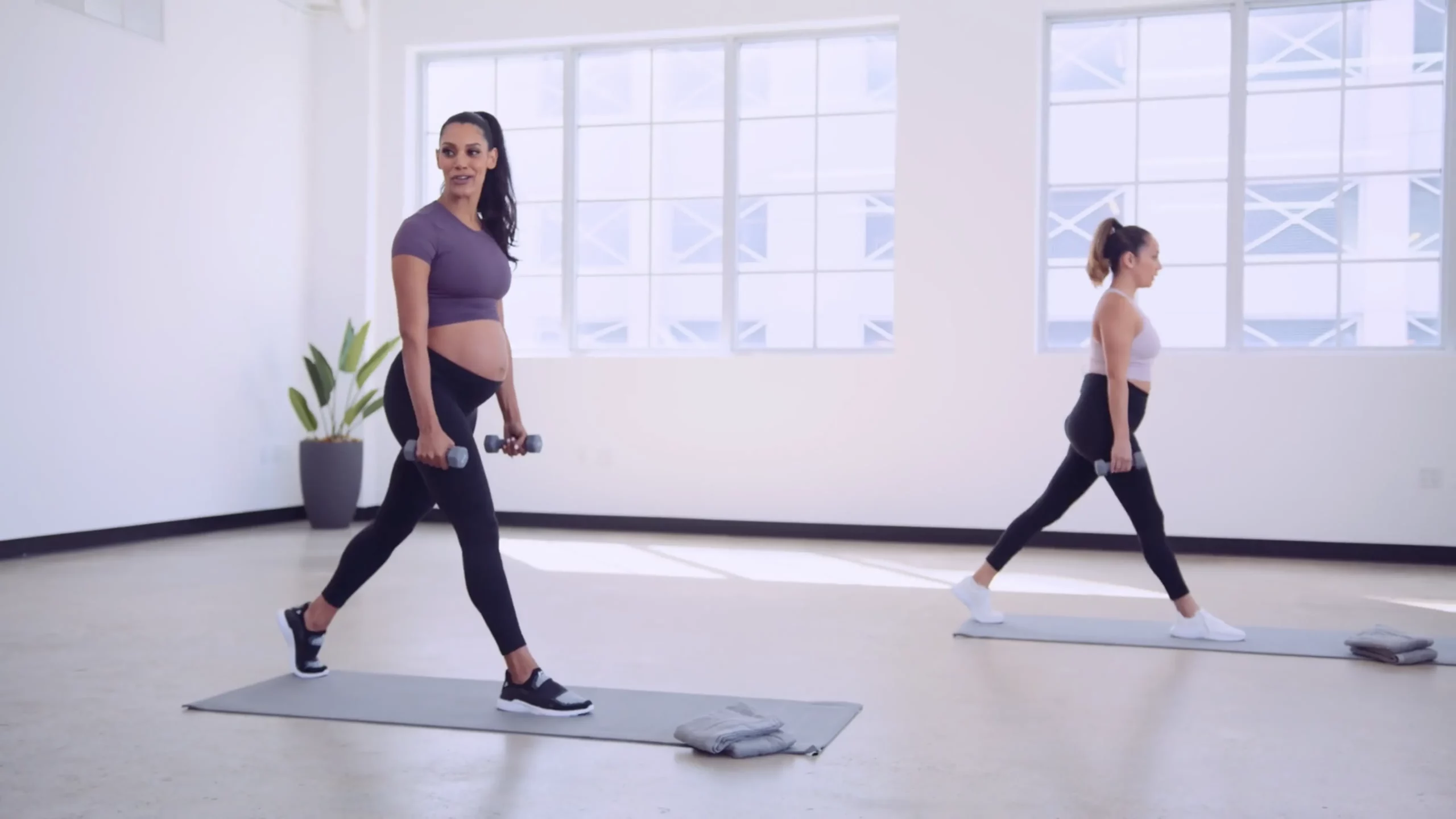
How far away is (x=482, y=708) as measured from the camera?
9.57ft

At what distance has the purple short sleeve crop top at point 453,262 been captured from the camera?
9.07 feet

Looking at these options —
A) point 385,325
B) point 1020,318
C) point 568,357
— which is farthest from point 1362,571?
point 385,325

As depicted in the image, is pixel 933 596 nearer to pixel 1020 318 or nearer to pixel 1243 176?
pixel 1020 318

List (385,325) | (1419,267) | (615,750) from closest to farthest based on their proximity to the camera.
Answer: (615,750) < (1419,267) < (385,325)

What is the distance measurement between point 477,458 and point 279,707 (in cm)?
71

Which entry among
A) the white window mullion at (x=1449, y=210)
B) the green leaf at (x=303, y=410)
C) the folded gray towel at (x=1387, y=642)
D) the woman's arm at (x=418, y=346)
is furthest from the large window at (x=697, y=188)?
the woman's arm at (x=418, y=346)

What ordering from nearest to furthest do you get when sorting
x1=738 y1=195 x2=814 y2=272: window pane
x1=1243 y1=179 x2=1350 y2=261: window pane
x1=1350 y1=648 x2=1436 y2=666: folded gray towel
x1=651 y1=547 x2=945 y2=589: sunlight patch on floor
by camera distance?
x1=1350 y1=648 x2=1436 y2=666: folded gray towel < x1=651 y1=547 x2=945 y2=589: sunlight patch on floor < x1=1243 y1=179 x2=1350 y2=261: window pane < x1=738 y1=195 x2=814 y2=272: window pane

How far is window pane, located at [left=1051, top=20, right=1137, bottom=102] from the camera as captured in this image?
646 cm

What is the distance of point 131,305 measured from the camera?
615 cm

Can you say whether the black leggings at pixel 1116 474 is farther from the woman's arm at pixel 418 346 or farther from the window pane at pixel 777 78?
the window pane at pixel 777 78


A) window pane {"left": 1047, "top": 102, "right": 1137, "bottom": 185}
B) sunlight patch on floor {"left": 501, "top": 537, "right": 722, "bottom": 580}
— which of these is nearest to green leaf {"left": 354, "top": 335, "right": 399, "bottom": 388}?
sunlight patch on floor {"left": 501, "top": 537, "right": 722, "bottom": 580}

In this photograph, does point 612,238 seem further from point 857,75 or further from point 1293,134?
point 1293,134

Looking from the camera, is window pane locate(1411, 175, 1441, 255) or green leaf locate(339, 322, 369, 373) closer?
window pane locate(1411, 175, 1441, 255)

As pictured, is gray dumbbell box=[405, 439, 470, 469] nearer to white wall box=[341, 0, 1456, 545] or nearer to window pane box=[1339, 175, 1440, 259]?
white wall box=[341, 0, 1456, 545]
